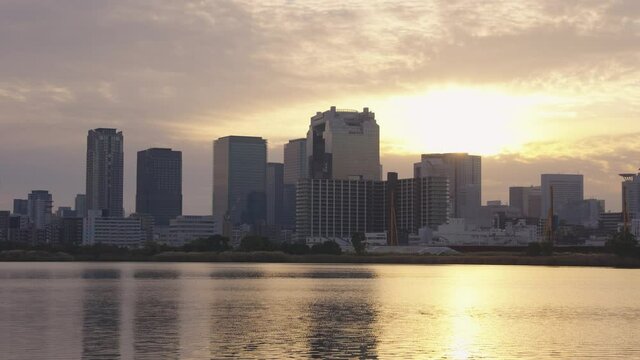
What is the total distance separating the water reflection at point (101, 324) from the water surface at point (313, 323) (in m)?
0.11

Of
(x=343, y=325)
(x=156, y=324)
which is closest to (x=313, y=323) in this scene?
(x=343, y=325)

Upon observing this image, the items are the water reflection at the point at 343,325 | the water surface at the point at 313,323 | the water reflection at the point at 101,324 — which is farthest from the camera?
the water surface at the point at 313,323

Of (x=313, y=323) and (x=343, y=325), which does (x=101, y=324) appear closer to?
(x=313, y=323)

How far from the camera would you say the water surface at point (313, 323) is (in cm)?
6800

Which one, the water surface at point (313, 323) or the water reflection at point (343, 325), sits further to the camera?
the water surface at point (313, 323)

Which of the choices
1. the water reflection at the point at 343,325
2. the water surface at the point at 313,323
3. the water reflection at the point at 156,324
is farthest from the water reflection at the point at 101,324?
the water reflection at the point at 343,325

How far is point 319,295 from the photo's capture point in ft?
431

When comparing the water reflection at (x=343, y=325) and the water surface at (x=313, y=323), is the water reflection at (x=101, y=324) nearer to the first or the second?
the water surface at (x=313, y=323)

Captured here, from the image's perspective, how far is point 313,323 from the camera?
8781cm

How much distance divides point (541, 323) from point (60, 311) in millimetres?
48587

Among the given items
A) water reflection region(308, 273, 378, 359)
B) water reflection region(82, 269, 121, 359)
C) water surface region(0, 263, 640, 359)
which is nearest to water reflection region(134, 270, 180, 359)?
water surface region(0, 263, 640, 359)

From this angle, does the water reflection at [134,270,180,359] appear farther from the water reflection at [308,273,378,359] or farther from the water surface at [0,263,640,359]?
the water reflection at [308,273,378,359]

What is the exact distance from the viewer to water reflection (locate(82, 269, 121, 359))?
66625 mm

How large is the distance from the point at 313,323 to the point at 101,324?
19.0m
